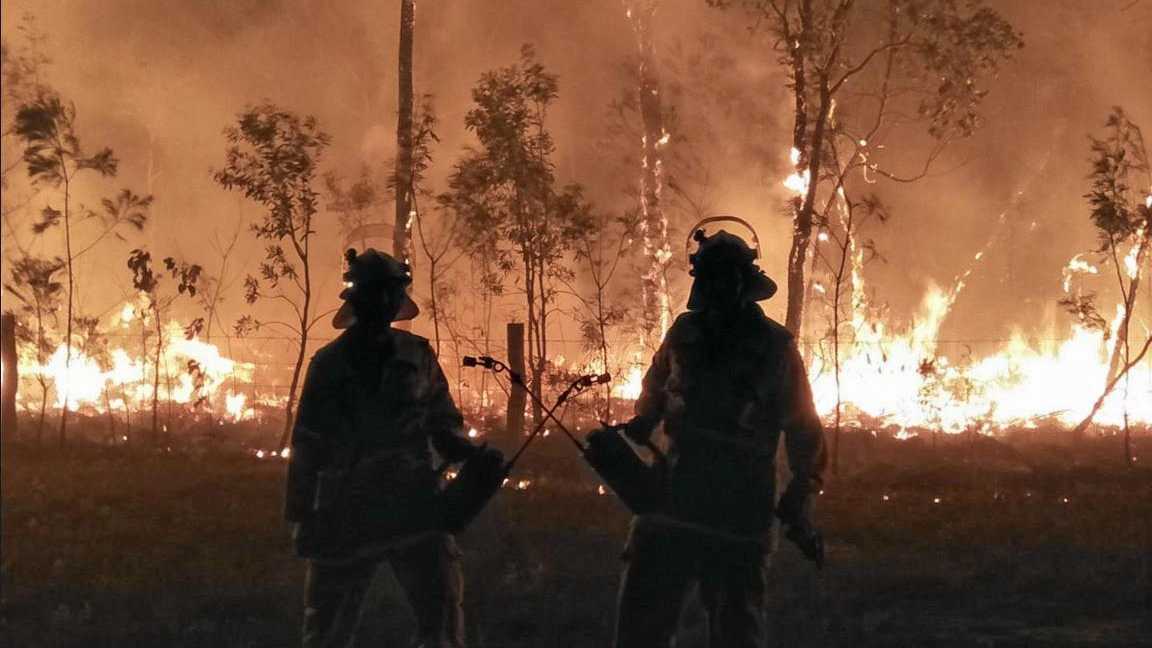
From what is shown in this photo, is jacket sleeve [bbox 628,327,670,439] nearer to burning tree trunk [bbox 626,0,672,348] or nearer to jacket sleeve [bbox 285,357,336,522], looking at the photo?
jacket sleeve [bbox 285,357,336,522]

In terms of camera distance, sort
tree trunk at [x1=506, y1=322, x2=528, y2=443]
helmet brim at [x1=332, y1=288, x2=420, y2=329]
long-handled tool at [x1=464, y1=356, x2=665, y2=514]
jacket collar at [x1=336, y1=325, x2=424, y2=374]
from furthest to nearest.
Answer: tree trunk at [x1=506, y1=322, x2=528, y2=443]
helmet brim at [x1=332, y1=288, x2=420, y2=329]
jacket collar at [x1=336, y1=325, x2=424, y2=374]
long-handled tool at [x1=464, y1=356, x2=665, y2=514]

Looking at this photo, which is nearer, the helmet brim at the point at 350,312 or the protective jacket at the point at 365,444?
the protective jacket at the point at 365,444

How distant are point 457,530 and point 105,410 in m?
20.0

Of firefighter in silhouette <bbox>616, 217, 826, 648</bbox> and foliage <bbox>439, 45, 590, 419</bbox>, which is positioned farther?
foliage <bbox>439, 45, 590, 419</bbox>

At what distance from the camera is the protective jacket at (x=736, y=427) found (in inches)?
202

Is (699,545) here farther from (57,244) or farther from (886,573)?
(57,244)

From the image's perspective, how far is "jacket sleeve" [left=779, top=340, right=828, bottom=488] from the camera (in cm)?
509

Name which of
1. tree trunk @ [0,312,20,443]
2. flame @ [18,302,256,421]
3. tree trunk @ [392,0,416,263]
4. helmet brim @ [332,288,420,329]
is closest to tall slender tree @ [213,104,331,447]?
tree trunk @ [392,0,416,263]

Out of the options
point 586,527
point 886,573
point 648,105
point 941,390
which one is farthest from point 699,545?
point 648,105

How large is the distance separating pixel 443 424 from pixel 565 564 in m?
4.81

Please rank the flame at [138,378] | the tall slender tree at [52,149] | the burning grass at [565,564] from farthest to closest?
the flame at [138,378], the tall slender tree at [52,149], the burning grass at [565,564]

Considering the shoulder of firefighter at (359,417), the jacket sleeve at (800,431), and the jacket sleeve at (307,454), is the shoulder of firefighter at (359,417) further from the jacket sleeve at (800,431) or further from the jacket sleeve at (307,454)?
the jacket sleeve at (800,431)

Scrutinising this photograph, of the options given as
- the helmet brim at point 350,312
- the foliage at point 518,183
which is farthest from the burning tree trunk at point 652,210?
the helmet brim at point 350,312

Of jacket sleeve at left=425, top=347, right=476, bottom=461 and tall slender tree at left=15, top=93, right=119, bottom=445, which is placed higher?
tall slender tree at left=15, top=93, right=119, bottom=445
